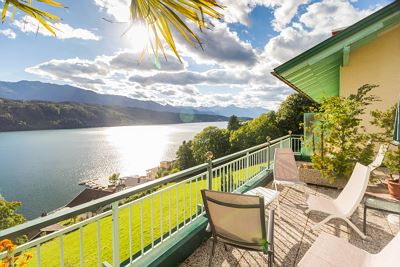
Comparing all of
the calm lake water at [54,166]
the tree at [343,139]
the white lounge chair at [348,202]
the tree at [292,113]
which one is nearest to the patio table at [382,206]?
the white lounge chair at [348,202]

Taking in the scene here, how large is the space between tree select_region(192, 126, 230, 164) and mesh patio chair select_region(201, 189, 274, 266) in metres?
33.8

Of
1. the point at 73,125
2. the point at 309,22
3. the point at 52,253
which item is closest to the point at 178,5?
the point at 309,22

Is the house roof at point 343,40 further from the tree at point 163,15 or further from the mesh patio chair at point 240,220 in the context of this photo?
the tree at point 163,15

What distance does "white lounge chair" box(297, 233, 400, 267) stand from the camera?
1838 millimetres

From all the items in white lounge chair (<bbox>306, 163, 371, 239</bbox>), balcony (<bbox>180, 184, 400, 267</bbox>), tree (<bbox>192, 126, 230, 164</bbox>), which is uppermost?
white lounge chair (<bbox>306, 163, 371, 239</bbox>)

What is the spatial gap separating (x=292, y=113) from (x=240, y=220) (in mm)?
24160

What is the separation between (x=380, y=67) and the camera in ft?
19.7

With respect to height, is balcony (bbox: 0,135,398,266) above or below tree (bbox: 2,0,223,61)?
below

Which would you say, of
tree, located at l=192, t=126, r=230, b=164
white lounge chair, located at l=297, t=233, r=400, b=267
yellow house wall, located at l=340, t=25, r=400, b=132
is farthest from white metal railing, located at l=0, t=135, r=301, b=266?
tree, located at l=192, t=126, r=230, b=164

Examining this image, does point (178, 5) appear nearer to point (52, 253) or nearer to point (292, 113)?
point (52, 253)

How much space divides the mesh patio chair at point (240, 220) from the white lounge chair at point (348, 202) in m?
1.39

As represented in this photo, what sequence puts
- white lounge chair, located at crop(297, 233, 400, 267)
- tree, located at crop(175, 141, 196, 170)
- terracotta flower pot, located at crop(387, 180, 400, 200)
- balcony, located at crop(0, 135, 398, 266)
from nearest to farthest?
balcony, located at crop(0, 135, 398, 266)
white lounge chair, located at crop(297, 233, 400, 267)
terracotta flower pot, located at crop(387, 180, 400, 200)
tree, located at crop(175, 141, 196, 170)

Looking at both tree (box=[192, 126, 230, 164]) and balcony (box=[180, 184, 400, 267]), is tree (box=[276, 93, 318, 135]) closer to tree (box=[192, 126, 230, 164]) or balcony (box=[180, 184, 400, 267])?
tree (box=[192, 126, 230, 164])

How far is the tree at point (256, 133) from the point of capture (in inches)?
1146
